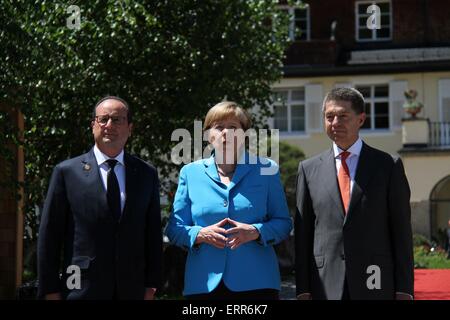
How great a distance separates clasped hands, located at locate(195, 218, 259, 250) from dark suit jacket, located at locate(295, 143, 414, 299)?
11.6 inches

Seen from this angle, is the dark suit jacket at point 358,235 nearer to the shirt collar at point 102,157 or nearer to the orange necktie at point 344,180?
the orange necktie at point 344,180

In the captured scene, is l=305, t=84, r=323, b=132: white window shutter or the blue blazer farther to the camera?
l=305, t=84, r=323, b=132: white window shutter

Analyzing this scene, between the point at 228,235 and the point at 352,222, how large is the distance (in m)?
0.75

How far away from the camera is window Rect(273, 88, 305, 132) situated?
34.1 meters

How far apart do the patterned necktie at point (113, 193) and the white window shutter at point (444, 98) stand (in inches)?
1137

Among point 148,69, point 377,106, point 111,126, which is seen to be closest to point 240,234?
point 111,126

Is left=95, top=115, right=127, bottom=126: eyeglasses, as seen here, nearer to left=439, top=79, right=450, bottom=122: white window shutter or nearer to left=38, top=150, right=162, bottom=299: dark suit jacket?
left=38, top=150, right=162, bottom=299: dark suit jacket

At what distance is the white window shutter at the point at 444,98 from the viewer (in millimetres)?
33000

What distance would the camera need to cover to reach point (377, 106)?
111ft

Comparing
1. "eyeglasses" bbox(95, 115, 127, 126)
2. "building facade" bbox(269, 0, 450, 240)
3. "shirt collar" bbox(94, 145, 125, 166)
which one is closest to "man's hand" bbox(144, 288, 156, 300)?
"shirt collar" bbox(94, 145, 125, 166)

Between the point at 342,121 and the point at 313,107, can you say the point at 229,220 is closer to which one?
the point at 342,121

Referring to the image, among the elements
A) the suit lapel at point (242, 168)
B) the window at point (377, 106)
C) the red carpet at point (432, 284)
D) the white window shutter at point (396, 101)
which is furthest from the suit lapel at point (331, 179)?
the window at point (377, 106)

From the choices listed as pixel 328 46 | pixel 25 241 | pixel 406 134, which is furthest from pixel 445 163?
pixel 25 241
